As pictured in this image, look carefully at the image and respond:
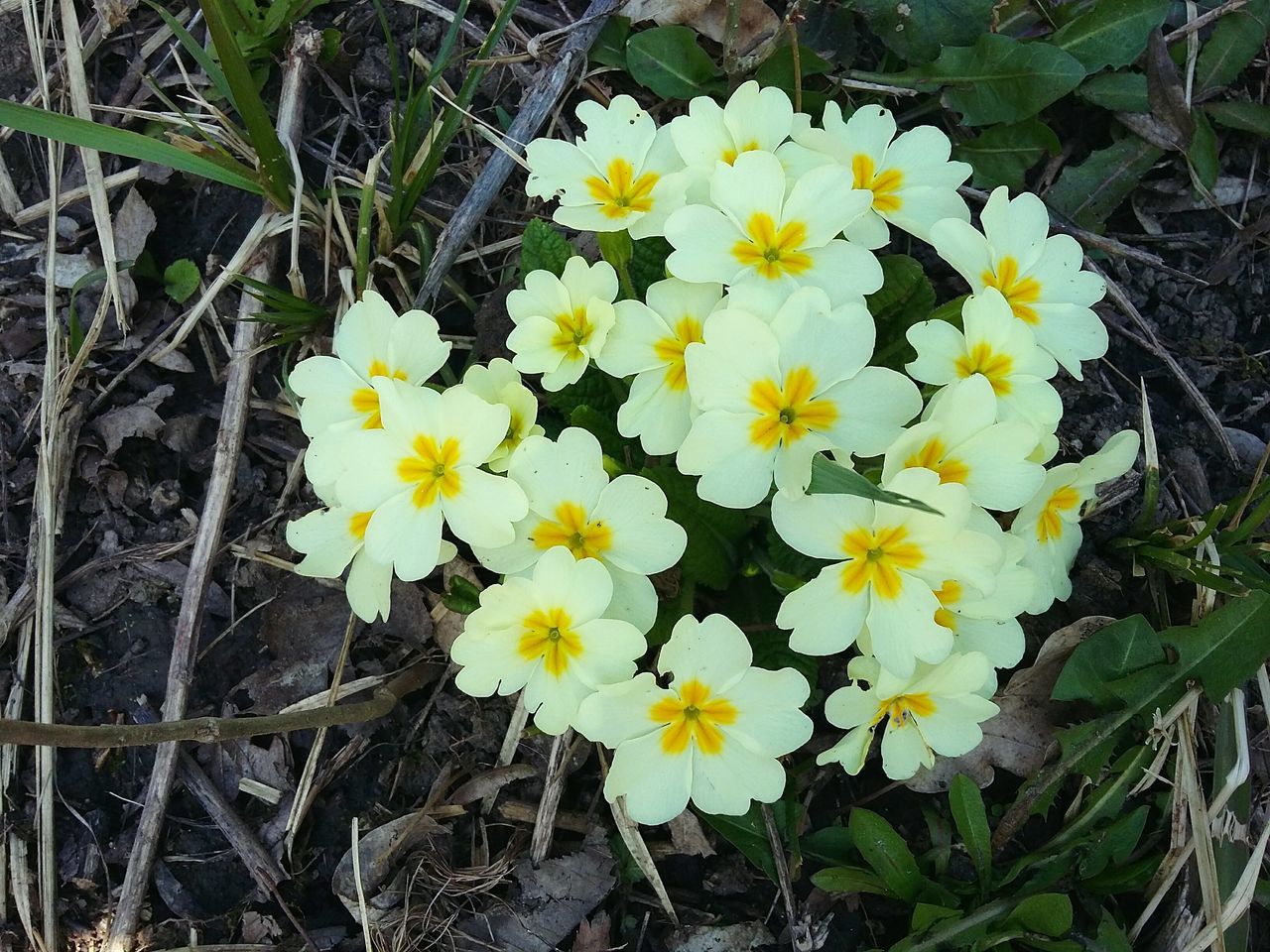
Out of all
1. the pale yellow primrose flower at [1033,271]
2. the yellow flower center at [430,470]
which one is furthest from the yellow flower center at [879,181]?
the yellow flower center at [430,470]

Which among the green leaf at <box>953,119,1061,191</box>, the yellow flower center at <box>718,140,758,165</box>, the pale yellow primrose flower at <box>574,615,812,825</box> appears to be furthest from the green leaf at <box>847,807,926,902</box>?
the green leaf at <box>953,119,1061,191</box>

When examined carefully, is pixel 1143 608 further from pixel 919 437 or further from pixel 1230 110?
pixel 1230 110

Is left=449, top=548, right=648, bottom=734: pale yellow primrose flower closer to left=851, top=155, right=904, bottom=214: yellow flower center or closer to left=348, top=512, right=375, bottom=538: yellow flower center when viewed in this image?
left=348, top=512, right=375, bottom=538: yellow flower center

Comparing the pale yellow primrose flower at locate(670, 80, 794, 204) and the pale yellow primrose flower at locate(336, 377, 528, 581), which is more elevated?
the pale yellow primrose flower at locate(670, 80, 794, 204)

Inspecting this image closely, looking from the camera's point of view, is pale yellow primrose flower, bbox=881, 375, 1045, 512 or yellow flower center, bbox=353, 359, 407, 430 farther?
yellow flower center, bbox=353, 359, 407, 430

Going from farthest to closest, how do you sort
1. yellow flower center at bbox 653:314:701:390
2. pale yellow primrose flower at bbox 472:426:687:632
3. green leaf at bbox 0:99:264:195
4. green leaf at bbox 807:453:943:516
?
1. green leaf at bbox 0:99:264:195
2. yellow flower center at bbox 653:314:701:390
3. pale yellow primrose flower at bbox 472:426:687:632
4. green leaf at bbox 807:453:943:516

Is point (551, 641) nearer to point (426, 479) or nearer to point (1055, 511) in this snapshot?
point (426, 479)
